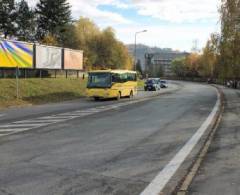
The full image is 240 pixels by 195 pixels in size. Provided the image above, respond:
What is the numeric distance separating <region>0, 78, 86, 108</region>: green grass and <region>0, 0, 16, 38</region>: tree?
3482cm

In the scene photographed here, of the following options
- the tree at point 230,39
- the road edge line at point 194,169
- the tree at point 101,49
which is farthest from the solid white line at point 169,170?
the tree at point 101,49

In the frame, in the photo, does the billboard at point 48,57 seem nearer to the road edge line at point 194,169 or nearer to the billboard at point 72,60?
the billboard at point 72,60

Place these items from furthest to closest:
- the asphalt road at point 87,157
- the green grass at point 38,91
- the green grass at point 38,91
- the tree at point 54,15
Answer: the tree at point 54,15, the green grass at point 38,91, the green grass at point 38,91, the asphalt road at point 87,157

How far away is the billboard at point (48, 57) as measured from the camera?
44591 millimetres

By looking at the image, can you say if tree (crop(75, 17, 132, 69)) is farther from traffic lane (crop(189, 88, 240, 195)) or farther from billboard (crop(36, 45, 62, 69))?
traffic lane (crop(189, 88, 240, 195))

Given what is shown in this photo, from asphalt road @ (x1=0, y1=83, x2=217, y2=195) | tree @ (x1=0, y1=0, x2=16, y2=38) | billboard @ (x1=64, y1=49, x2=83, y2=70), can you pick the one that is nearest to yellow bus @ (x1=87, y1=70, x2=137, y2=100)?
billboard @ (x1=64, y1=49, x2=83, y2=70)

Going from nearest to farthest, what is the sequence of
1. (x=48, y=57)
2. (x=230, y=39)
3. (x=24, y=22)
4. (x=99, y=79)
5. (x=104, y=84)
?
(x=104, y=84)
(x=99, y=79)
(x=230, y=39)
(x=48, y=57)
(x=24, y=22)

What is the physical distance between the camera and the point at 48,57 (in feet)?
153

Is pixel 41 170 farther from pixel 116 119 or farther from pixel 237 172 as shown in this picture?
pixel 116 119

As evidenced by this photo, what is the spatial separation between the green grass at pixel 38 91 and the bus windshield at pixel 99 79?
286cm

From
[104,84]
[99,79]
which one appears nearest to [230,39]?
[104,84]

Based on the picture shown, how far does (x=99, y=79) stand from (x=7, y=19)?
4750 cm

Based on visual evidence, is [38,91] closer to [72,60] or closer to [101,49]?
[72,60]

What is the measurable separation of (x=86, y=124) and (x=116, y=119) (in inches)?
105
